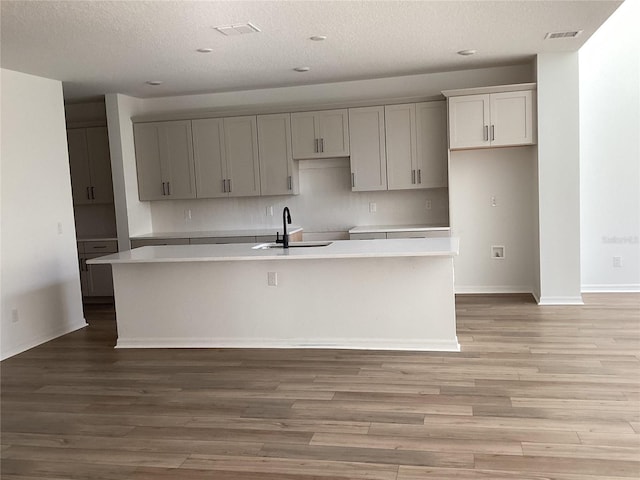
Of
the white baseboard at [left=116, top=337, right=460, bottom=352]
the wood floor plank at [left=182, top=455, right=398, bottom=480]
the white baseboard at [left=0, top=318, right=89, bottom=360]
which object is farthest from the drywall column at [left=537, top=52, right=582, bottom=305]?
the white baseboard at [left=0, top=318, right=89, bottom=360]

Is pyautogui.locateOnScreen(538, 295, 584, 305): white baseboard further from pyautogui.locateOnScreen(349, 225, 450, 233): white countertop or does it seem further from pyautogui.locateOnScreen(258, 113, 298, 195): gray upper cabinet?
pyautogui.locateOnScreen(258, 113, 298, 195): gray upper cabinet

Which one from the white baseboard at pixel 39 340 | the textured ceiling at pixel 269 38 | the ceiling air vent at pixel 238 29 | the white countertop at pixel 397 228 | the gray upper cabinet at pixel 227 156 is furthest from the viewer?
the gray upper cabinet at pixel 227 156

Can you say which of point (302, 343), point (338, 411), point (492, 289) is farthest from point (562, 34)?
point (338, 411)

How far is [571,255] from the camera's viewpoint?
5.84m

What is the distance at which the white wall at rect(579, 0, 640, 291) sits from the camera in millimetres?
6094

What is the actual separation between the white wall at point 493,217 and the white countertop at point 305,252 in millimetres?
1935

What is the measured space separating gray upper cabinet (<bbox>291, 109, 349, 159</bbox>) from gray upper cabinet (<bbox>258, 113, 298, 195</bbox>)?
0.32 feet

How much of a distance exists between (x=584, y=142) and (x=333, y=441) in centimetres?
473

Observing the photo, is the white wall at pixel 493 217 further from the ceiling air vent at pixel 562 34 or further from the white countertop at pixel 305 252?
the white countertop at pixel 305 252

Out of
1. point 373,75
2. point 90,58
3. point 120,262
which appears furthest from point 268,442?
point 373,75

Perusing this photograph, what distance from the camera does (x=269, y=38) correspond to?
4.57m

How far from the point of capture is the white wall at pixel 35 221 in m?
5.13

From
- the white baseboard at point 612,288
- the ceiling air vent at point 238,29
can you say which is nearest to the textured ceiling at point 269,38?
the ceiling air vent at point 238,29

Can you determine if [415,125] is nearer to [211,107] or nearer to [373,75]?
[373,75]
